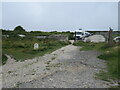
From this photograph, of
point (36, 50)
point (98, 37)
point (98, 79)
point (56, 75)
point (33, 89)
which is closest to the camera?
point (33, 89)

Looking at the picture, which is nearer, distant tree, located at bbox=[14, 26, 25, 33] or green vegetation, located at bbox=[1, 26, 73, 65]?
green vegetation, located at bbox=[1, 26, 73, 65]

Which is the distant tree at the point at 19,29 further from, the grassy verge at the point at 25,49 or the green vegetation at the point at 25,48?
the grassy verge at the point at 25,49

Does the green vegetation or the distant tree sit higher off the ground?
the distant tree

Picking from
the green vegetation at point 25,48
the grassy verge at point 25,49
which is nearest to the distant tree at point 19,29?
the green vegetation at point 25,48

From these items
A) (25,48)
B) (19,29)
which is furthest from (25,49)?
(19,29)

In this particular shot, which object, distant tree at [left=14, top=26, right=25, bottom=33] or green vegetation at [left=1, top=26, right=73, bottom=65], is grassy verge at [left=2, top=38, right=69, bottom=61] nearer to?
green vegetation at [left=1, top=26, right=73, bottom=65]

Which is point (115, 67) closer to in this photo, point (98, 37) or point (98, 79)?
point (98, 79)

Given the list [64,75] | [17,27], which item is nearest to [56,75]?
[64,75]

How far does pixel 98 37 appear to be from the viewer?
23875mm

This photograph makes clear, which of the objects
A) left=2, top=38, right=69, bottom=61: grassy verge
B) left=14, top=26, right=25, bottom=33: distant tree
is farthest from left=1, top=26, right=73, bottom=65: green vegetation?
left=14, top=26, right=25, bottom=33: distant tree

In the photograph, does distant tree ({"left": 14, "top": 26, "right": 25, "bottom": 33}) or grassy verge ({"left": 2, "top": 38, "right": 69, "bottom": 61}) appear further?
distant tree ({"left": 14, "top": 26, "right": 25, "bottom": 33})

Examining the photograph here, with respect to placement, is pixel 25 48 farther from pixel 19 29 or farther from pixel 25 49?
pixel 19 29

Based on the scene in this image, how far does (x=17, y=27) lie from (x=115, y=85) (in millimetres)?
35443

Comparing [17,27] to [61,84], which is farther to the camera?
[17,27]
